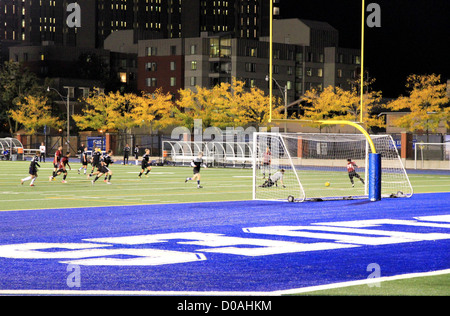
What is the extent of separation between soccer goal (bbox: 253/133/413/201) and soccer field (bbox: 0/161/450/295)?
50.1 inches

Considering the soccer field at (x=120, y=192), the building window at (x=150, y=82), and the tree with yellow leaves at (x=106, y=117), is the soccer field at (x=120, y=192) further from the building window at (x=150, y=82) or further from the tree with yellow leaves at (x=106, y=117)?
the building window at (x=150, y=82)

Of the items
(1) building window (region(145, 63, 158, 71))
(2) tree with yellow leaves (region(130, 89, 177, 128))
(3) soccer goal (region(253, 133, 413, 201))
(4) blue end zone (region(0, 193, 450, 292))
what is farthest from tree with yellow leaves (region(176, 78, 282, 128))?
(4) blue end zone (region(0, 193, 450, 292))

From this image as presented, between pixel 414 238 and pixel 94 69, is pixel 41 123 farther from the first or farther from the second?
pixel 414 238

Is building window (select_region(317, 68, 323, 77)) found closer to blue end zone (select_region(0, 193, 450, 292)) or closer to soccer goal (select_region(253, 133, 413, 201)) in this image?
soccer goal (select_region(253, 133, 413, 201))

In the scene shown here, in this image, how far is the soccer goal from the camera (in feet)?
88.3

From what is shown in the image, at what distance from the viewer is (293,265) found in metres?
11.0

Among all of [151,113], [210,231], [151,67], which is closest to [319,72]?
[151,67]

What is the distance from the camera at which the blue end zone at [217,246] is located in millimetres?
9844

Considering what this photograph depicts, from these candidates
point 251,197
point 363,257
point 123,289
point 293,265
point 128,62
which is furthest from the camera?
point 128,62

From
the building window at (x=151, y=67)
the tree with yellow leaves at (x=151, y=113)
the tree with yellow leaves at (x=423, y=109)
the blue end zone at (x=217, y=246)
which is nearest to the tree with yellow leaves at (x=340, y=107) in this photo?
the tree with yellow leaves at (x=423, y=109)

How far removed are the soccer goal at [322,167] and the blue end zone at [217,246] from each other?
510 centimetres

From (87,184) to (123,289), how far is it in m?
24.2

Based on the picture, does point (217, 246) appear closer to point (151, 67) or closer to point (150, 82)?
point (151, 67)
